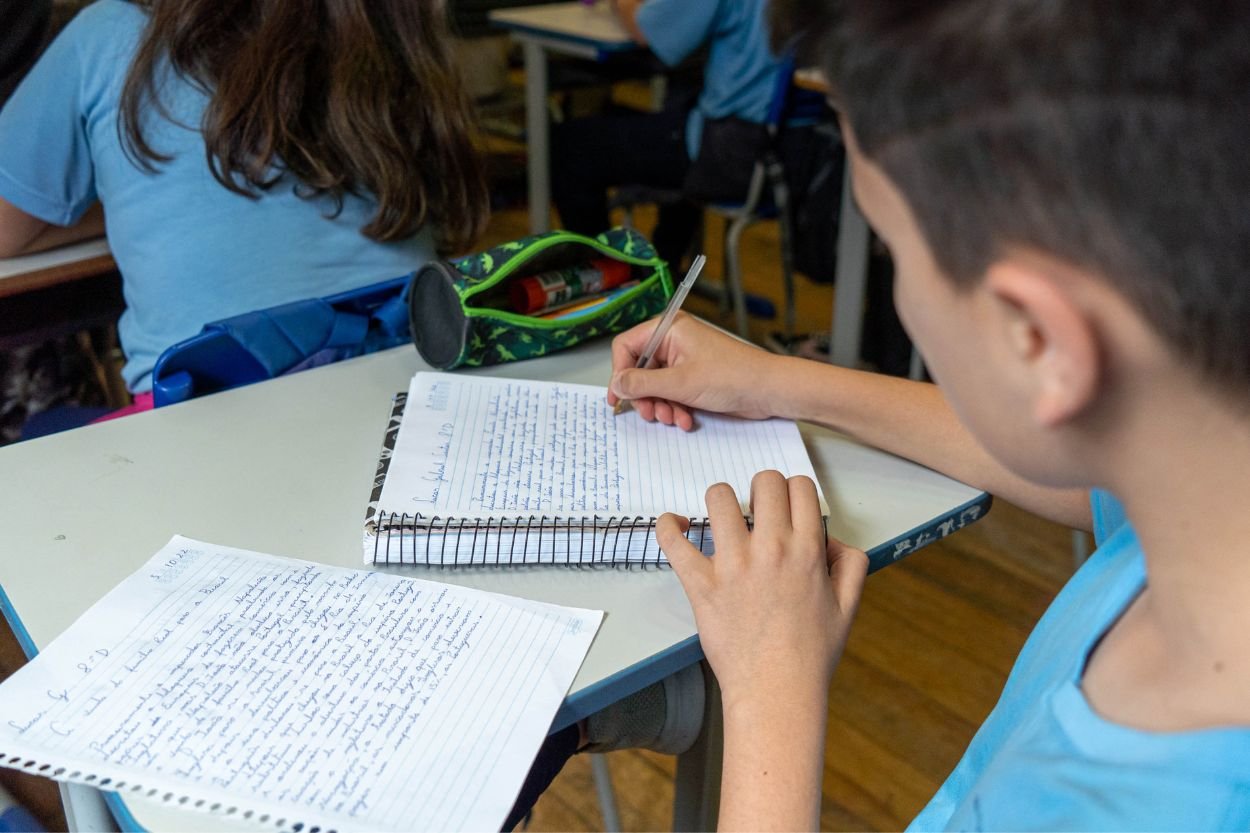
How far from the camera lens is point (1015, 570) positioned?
2.18 metres

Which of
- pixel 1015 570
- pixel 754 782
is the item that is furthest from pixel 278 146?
pixel 1015 570

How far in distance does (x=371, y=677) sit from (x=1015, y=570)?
5.84ft

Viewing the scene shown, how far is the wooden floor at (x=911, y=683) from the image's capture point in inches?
62.6

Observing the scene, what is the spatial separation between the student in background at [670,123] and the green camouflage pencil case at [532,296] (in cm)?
144

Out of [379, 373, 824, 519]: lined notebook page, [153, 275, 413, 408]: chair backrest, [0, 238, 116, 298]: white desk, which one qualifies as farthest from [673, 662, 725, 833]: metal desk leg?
[0, 238, 116, 298]: white desk

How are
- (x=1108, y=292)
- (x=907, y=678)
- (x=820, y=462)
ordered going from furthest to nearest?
(x=907, y=678) → (x=820, y=462) → (x=1108, y=292)

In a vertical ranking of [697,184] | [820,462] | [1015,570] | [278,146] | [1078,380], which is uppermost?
[1078,380]

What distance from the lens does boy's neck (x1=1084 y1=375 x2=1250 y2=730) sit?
468 mm

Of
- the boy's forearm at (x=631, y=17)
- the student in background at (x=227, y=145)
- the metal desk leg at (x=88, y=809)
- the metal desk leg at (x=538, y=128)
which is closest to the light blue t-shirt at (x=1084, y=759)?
the metal desk leg at (x=88, y=809)

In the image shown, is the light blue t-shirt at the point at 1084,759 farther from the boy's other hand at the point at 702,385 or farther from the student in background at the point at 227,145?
the student in background at the point at 227,145

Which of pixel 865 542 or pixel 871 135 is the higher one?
pixel 871 135

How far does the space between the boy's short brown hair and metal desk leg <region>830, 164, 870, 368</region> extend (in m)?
2.20

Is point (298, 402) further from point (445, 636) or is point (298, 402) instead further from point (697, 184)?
point (697, 184)

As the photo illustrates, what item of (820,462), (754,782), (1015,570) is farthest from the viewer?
(1015,570)
